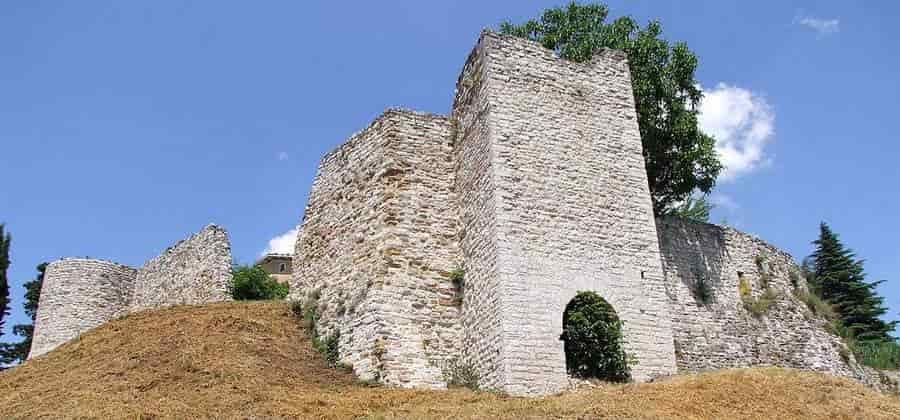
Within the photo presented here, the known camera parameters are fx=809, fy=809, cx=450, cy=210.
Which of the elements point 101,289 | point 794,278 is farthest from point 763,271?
point 101,289

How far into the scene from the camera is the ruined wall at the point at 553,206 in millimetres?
13445

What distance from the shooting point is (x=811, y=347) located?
20219mm

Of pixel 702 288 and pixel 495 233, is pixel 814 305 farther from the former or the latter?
pixel 495 233

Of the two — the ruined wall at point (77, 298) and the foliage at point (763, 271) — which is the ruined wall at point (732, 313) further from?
the ruined wall at point (77, 298)

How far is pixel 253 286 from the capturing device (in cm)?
2289

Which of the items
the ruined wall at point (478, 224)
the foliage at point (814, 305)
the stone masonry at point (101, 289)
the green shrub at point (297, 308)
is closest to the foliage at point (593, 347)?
the ruined wall at point (478, 224)

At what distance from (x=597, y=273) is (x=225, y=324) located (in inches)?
275

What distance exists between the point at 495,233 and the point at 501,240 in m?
0.22

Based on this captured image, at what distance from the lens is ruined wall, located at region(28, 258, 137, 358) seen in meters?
25.5

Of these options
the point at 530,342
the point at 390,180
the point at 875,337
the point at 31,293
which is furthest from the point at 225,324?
the point at 875,337

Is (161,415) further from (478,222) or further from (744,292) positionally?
(744,292)

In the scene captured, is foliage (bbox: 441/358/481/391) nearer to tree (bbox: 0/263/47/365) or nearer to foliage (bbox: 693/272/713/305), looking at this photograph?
foliage (bbox: 693/272/713/305)

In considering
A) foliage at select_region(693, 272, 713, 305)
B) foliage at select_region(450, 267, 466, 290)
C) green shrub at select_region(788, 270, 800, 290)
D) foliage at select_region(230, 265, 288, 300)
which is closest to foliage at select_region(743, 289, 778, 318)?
foliage at select_region(693, 272, 713, 305)

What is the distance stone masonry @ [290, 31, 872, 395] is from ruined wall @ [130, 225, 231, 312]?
174 inches
